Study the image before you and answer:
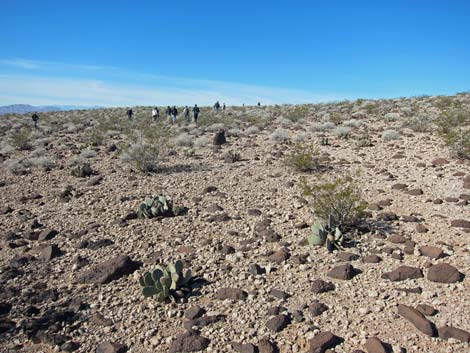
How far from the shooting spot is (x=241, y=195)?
9.09m

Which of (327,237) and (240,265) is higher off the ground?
(327,237)

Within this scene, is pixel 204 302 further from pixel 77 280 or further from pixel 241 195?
pixel 241 195

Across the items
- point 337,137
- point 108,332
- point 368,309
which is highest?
point 337,137

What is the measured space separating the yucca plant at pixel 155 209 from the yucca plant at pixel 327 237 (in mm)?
3168

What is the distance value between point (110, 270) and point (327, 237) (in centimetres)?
349

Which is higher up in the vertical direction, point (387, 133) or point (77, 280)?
point (387, 133)

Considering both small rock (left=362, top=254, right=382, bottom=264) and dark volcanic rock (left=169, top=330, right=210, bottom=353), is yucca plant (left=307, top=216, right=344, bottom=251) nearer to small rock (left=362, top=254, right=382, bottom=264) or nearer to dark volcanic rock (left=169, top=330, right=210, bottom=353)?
small rock (left=362, top=254, right=382, bottom=264)

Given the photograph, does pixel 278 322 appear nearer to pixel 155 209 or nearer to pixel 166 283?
pixel 166 283

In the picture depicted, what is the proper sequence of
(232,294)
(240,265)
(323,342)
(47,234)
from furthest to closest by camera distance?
1. (47,234)
2. (240,265)
3. (232,294)
4. (323,342)

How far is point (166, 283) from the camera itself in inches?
200

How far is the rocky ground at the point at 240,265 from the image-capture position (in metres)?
4.32

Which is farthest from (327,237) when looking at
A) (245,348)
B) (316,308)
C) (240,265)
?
(245,348)

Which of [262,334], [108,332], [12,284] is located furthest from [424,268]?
[12,284]

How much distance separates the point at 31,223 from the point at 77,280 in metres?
3.07
